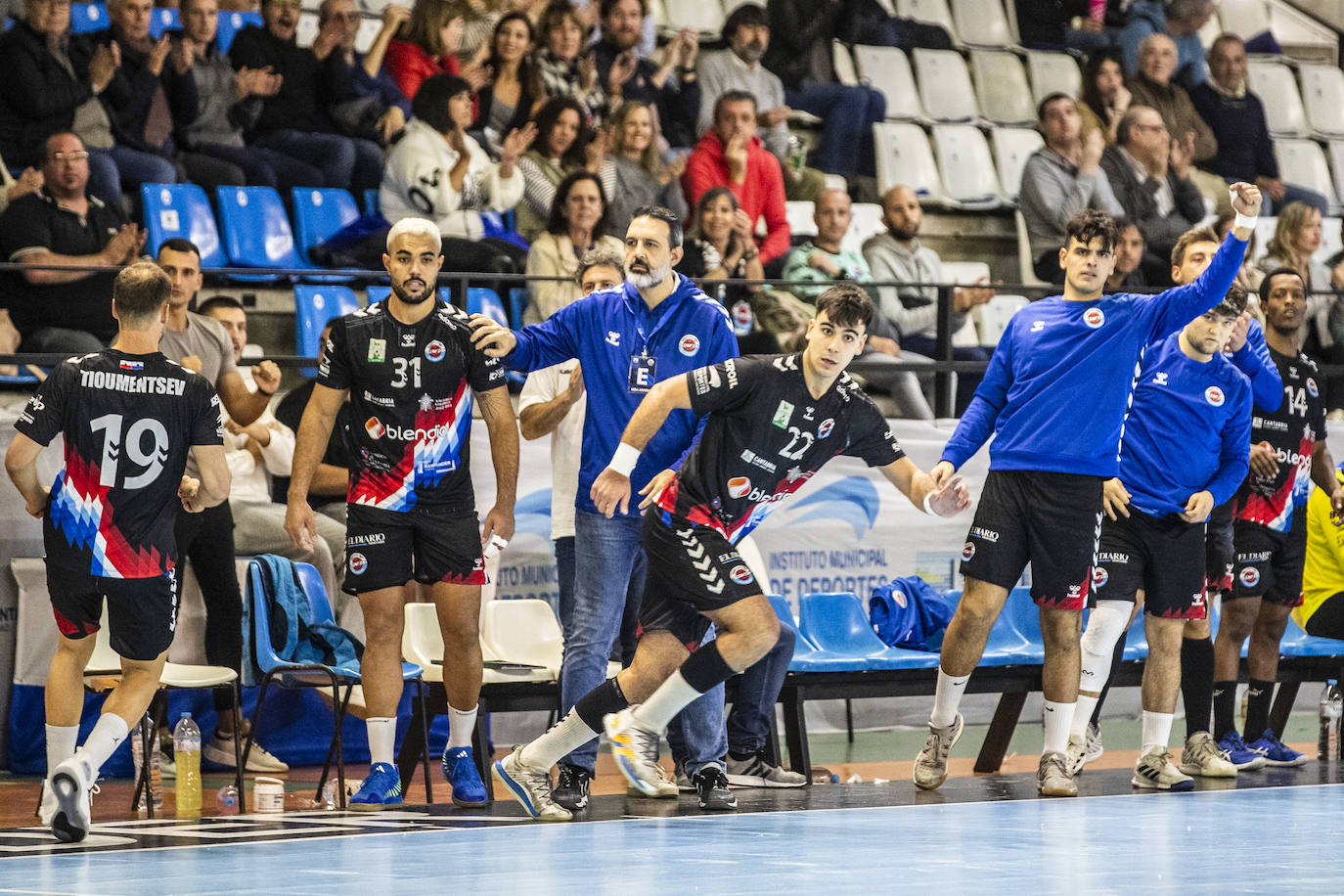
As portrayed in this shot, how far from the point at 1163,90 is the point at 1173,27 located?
1422 millimetres

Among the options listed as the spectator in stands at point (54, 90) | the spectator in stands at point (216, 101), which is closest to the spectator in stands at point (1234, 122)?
the spectator in stands at point (216, 101)

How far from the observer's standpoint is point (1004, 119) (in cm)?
1554

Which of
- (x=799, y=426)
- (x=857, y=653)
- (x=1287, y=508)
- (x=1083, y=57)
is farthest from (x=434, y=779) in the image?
(x=1083, y=57)

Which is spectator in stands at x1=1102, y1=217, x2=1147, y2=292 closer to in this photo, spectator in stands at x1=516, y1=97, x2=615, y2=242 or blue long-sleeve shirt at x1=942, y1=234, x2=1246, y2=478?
→ spectator in stands at x1=516, y1=97, x2=615, y2=242

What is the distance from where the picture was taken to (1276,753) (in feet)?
28.0

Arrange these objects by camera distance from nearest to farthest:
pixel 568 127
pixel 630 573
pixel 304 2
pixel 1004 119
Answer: pixel 630 573
pixel 568 127
pixel 304 2
pixel 1004 119

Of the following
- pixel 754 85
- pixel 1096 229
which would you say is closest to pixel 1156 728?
pixel 1096 229

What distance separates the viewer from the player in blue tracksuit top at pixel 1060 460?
710 cm

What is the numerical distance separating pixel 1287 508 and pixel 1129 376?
1.90 m

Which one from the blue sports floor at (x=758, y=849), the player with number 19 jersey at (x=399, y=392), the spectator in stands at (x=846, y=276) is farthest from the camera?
the spectator in stands at (x=846, y=276)

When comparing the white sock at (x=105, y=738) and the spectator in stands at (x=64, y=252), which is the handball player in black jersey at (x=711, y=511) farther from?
the spectator in stands at (x=64, y=252)

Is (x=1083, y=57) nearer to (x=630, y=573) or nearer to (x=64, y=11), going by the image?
(x=64, y=11)

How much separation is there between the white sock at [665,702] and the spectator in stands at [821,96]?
8.37m

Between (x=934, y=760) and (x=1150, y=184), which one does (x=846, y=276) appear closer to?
(x=1150, y=184)
